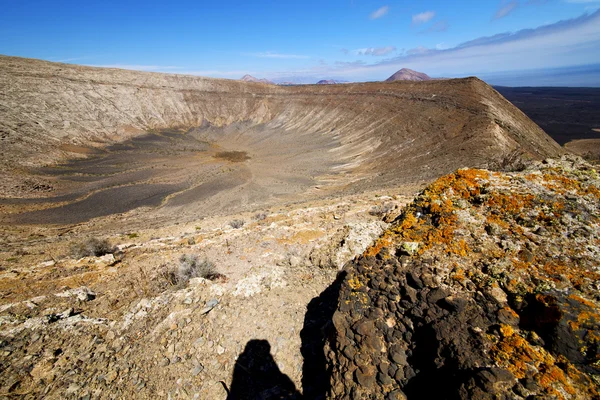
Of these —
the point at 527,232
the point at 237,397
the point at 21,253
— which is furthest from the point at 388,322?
the point at 21,253

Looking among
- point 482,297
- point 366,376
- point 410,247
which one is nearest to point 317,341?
point 366,376

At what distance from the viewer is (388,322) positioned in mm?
3627

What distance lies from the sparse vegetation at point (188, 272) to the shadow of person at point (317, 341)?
291 centimetres

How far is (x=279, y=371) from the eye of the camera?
189 inches

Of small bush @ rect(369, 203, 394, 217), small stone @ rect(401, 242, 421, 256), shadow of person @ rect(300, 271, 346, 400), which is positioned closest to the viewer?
small stone @ rect(401, 242, 421, 256)

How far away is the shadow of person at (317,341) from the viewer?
4.12 m

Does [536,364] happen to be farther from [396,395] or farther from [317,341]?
[317,341]

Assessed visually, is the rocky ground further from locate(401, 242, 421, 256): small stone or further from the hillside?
locate(401, 242, 421, 256): small stone

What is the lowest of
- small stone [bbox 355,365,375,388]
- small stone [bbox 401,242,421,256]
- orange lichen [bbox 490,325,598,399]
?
small stone [bbox 355,365,375,388]

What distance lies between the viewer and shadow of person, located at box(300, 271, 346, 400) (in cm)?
412

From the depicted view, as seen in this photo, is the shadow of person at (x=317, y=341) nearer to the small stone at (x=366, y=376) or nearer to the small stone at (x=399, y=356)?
the small stone at (x=366, y=376)

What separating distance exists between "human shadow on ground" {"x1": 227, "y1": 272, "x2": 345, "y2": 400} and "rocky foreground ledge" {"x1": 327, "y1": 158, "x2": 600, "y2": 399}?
772 millimetres

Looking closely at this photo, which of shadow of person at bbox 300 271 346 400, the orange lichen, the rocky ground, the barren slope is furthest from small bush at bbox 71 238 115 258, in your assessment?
the barren slope

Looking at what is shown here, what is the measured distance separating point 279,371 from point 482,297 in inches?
142
